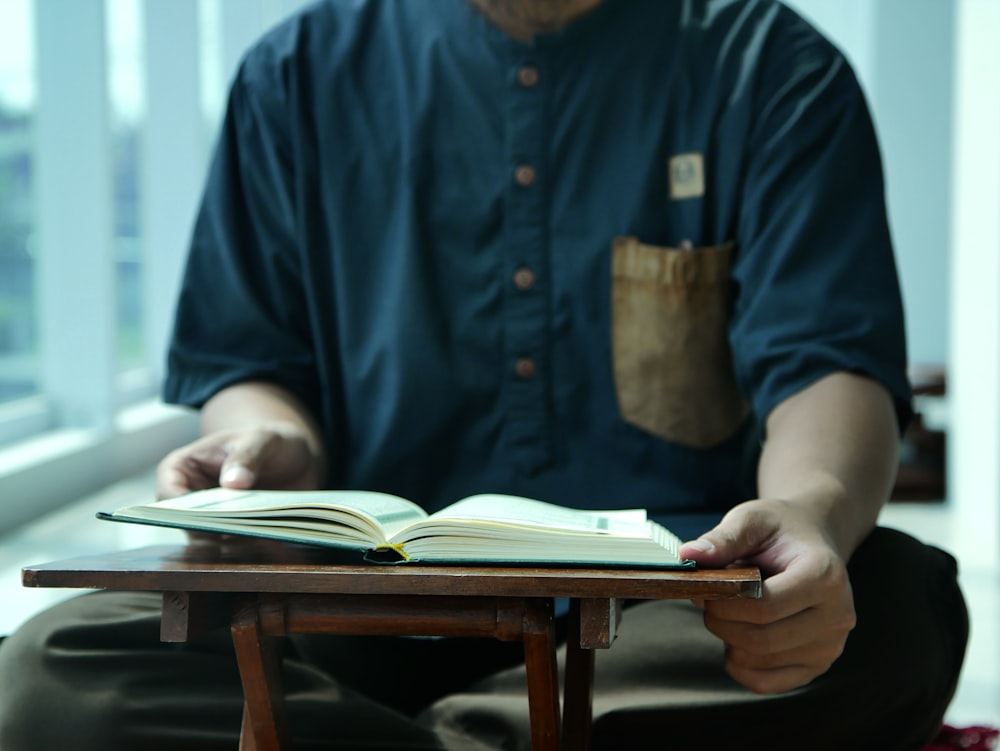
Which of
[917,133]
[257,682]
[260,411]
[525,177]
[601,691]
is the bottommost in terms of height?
[601,691]

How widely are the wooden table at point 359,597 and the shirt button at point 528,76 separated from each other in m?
0.77

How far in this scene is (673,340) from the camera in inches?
56.9

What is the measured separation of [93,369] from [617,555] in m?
2.27

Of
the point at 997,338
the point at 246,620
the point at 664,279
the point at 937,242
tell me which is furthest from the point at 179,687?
the point at 937,242

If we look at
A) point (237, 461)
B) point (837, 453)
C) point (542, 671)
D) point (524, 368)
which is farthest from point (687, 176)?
point (542, 671)

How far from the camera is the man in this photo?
1199mm

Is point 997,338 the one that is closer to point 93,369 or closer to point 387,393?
point 387,393

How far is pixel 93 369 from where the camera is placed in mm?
2832

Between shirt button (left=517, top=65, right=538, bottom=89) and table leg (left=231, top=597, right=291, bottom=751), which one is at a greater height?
shirt button (left=517, top=65, right=538, bottom=89)

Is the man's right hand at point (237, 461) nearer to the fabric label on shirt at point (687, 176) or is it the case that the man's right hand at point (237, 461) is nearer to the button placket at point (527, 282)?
the button placket at point (527, 282)

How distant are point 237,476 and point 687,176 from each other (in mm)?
697

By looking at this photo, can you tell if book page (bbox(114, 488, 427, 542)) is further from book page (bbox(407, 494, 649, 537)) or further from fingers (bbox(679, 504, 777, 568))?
fingers (bbox(679, 504, 777, 568))

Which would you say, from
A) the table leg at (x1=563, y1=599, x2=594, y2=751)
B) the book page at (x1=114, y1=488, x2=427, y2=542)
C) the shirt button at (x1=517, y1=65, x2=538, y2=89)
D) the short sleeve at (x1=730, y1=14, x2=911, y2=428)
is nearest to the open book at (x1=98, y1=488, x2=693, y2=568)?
the book page at (x1=114, y1=488, x2=427, y2=542)

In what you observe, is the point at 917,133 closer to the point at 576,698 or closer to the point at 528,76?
the point at 528,76
